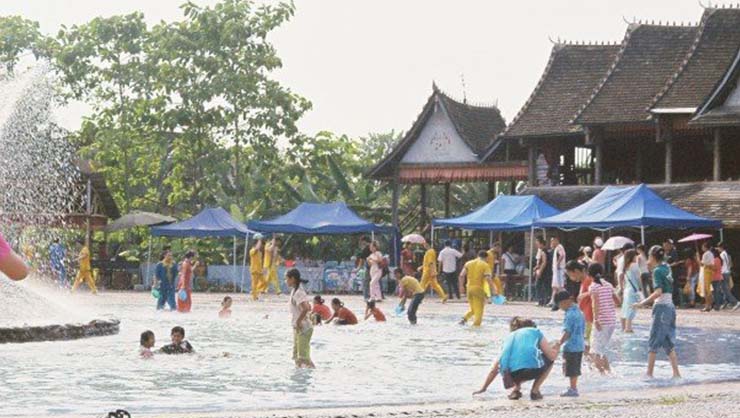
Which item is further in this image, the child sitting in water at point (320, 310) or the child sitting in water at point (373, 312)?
the child sitting in water at point (373, 312)

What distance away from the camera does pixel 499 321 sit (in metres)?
31.9

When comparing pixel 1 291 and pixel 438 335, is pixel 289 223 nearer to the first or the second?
pixel 438 335

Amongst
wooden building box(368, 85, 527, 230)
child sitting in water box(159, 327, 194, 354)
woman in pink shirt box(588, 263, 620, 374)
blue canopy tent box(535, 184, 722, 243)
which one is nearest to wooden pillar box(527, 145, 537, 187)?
wooden building box(368, 85, 527, 230)

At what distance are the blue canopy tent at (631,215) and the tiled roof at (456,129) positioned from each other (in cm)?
1228

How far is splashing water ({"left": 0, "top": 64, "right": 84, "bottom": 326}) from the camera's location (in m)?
24.0

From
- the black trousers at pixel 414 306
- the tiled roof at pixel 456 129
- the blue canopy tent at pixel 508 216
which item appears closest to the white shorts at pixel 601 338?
→ the black trousers at pixel 414 306

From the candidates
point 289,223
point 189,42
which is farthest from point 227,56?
point 289,223

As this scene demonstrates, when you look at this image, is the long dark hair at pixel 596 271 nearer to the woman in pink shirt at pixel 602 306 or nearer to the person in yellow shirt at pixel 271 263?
the woman in pink shirt at pixel 602 306

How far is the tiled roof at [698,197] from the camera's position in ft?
131

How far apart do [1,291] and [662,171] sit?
96.4 ft

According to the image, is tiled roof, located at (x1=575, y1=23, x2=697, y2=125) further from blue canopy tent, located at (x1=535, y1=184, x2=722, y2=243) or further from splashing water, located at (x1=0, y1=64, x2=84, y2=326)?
splashing water, located at (x1=0, y1=64, x2=84, y2=326)

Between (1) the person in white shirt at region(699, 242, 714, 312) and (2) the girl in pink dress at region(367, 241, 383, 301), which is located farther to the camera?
(2) the girl in pink dress at region(367, 241, 383, 301)

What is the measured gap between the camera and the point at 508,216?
42.2 m

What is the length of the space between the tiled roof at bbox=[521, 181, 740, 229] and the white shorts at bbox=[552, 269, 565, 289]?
5125 millimetres
